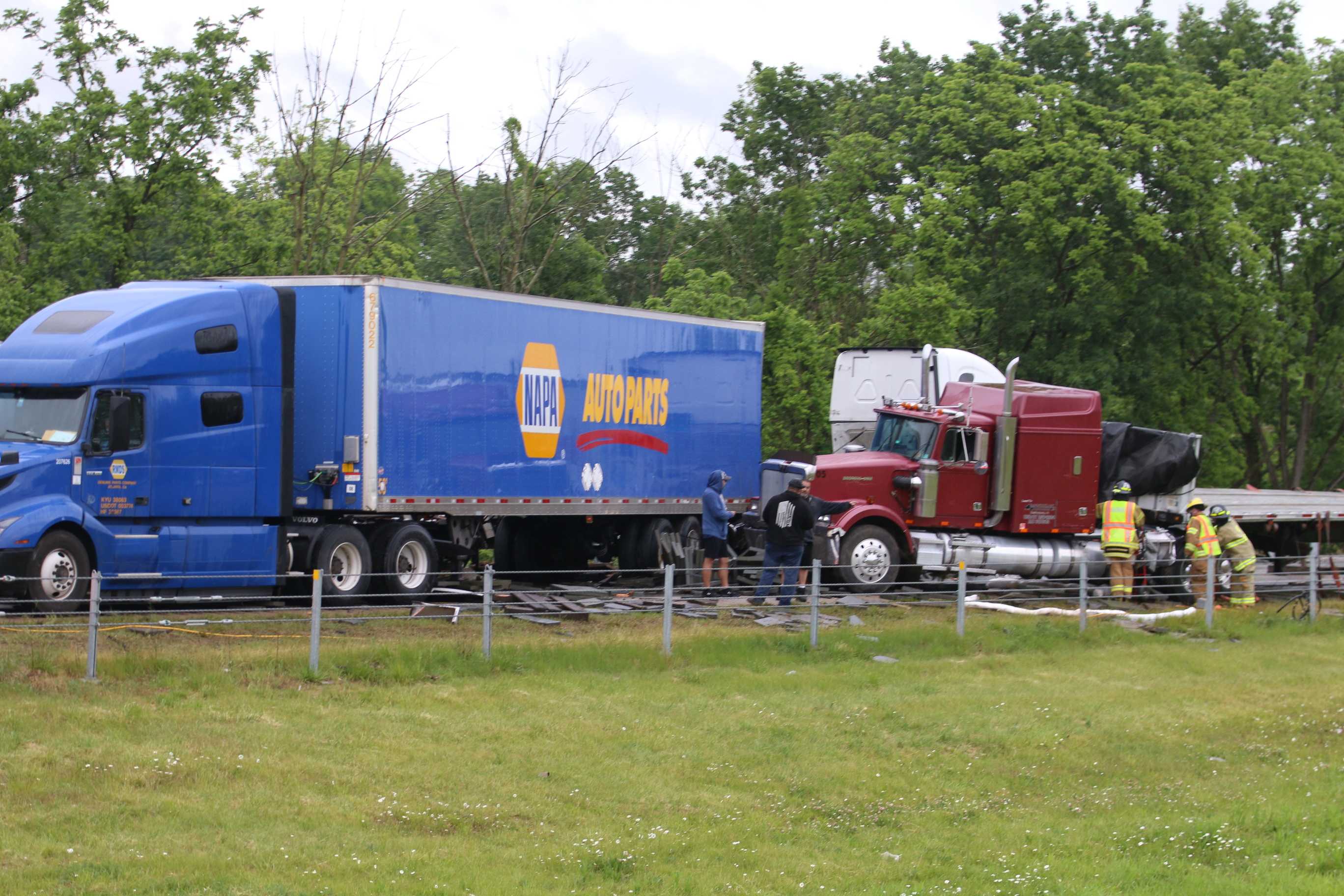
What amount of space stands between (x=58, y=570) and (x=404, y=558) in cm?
435

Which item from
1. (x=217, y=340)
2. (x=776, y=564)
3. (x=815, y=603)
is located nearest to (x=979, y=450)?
(x=776, y=564)

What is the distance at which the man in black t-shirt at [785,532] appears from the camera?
1802 centimetres

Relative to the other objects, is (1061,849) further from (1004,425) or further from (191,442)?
(1004,425)

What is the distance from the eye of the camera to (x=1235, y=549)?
22.4m

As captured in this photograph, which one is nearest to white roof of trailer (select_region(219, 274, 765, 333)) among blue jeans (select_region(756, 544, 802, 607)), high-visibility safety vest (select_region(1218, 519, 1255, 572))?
blue jeans (select_region(756, 544, 802, 607))

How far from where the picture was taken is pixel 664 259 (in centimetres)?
4378

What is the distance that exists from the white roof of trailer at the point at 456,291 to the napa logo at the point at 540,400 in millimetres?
624

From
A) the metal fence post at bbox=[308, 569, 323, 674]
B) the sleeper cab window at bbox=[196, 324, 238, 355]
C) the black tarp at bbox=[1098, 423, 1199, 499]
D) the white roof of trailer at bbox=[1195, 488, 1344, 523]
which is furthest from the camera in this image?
the white roof of trailer at bbox=[1195, 488, 1344, 523]

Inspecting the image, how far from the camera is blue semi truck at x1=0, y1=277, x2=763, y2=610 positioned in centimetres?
1562

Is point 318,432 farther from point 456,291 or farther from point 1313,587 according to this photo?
point 1313,587

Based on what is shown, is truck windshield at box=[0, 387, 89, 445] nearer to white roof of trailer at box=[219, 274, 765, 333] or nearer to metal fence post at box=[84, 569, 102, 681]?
white roof of trailer at box=[219, 274, 765, 333]

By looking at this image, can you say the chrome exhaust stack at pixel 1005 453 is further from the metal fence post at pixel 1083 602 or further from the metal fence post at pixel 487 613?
the metal fence post at pixel 487 613

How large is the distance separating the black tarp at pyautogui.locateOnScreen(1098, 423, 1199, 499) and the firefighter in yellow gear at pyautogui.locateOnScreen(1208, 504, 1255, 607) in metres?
1.49

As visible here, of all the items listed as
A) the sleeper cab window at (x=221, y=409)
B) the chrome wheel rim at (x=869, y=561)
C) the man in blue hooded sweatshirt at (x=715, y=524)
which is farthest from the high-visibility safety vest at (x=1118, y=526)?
the sleeper cab window at (x=221, y=409)
